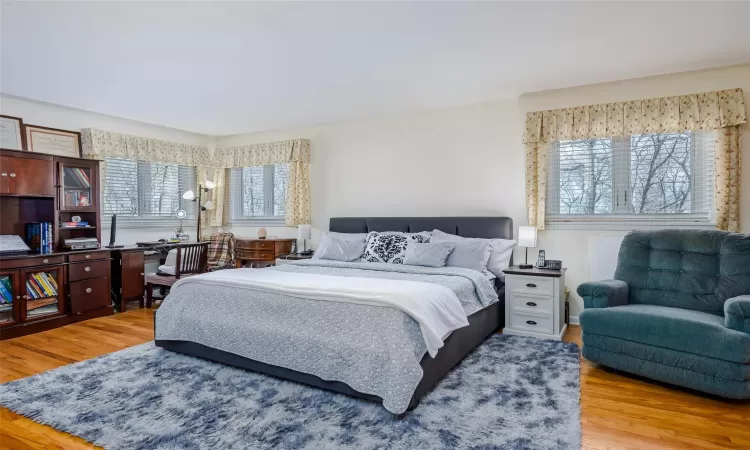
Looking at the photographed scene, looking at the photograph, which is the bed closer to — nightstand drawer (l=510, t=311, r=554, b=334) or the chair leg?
nightstand drawer (l=510, t=311, r=554, b=334)

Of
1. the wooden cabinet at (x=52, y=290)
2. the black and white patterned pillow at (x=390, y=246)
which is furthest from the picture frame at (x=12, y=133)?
the black and white patterned pillow at (x=390, y=246)

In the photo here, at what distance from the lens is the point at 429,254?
411 centimetres

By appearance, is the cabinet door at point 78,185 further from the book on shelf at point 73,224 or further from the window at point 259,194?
the window at point 259,194

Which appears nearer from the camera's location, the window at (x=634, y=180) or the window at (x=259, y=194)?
the window at (x=634, y=180)

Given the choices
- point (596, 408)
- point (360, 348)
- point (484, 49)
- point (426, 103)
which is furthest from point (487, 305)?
point (426, 103)

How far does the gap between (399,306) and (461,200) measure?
264cm

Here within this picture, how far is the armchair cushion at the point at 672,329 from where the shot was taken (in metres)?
2.46

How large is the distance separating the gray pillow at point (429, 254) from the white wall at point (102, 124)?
12.6ft

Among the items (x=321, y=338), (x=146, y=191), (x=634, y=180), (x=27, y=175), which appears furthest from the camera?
(x=146, y=191)

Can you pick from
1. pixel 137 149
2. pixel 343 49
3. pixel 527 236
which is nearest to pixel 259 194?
pixel 137 149

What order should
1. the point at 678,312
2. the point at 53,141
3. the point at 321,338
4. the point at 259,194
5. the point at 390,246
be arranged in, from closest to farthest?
the point at 321,338, the point at 678,312, the point at 390,246, the point at 53,141, the point at 259,194

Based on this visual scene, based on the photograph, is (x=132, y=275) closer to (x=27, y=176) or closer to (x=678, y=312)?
A: (x=27, y=176)

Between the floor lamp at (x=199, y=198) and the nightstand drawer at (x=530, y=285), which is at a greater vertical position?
the floor lamp at (x=199, y=198)

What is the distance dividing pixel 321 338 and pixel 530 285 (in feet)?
7.13
